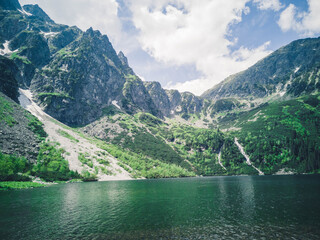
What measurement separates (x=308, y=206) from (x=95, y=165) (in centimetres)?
13177

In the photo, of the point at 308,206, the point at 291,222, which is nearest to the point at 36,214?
the point at 291,222

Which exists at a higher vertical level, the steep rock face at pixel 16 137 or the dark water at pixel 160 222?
the steep rock face at pixel 16 137

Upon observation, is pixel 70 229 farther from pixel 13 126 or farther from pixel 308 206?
pixel 13 126

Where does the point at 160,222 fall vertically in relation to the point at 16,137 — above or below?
below

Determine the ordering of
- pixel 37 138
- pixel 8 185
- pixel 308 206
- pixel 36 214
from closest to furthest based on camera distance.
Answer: pixel 36 214, pixel 308 206, pixel 8 185, pixel 37 138

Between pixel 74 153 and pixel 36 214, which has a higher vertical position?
pixel 74 153

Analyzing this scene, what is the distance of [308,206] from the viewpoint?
4022cm

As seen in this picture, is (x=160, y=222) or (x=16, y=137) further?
(x=16, y=137)

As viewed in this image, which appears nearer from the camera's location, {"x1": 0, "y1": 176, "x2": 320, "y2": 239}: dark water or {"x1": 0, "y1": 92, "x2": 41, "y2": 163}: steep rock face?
{"x1": 0, "y1": 176, "x2": 320, "y2": 239}: dark water

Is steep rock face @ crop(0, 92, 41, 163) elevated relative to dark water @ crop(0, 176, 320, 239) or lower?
elevated

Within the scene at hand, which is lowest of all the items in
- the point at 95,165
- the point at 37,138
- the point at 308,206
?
the point at 308,206

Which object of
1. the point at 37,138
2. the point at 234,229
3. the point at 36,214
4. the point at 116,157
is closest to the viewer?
the point at 234,229

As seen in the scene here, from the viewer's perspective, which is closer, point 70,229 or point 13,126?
point 70,229

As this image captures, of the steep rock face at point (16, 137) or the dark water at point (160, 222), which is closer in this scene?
the dark water at point (160, 222)
